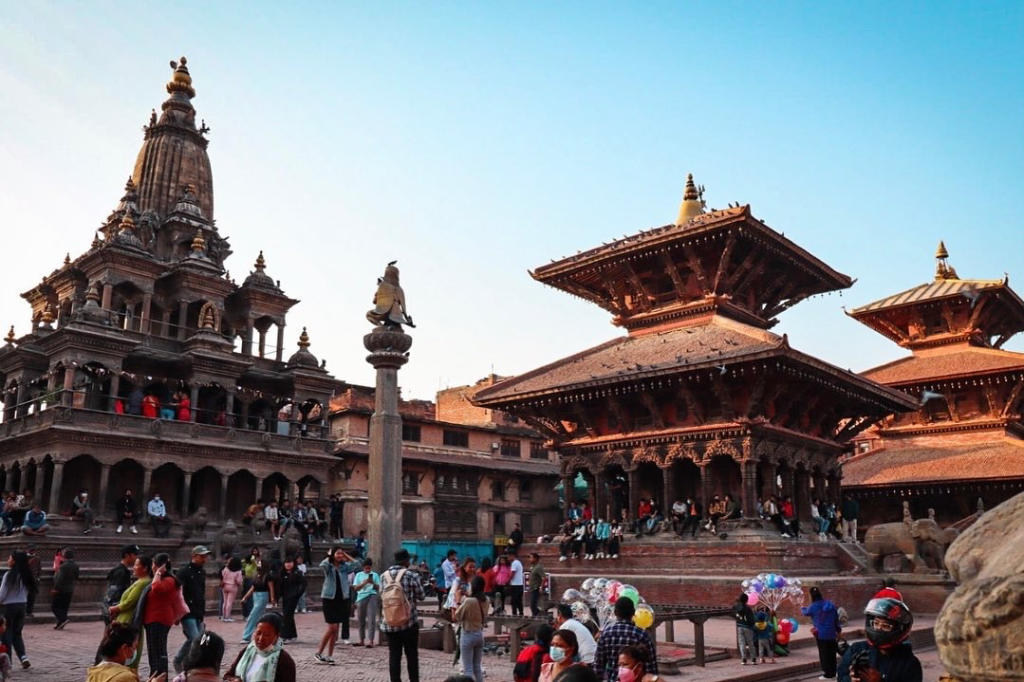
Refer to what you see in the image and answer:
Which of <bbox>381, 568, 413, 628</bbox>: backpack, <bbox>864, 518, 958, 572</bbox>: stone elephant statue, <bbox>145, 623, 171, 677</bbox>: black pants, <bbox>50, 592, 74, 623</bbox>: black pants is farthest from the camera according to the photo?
<bbox>864, 518, 958, 572</bbox>: stone elephant statue

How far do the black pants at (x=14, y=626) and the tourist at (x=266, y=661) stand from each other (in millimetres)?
8843

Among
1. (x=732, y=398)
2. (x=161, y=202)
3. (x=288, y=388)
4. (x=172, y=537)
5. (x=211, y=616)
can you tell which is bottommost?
(x=211, y=616)

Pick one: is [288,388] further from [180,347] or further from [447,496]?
[447,496]

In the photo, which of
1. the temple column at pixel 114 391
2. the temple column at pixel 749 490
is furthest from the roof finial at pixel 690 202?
the temple column at pixel 114 391

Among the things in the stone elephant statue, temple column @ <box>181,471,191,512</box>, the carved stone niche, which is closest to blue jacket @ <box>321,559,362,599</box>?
the carved stone niche

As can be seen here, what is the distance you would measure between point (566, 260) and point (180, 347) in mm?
18478

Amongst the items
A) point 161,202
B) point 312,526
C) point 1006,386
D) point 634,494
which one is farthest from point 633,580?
point 161,202

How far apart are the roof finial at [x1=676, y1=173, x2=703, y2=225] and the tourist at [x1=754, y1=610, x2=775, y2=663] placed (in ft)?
70.5

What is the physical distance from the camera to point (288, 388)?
142ft

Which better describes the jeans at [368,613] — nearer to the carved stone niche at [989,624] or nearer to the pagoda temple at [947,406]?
the carved stone niche at [989,624]

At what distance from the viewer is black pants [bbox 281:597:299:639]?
16.2 metres

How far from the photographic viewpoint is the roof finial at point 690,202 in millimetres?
35062

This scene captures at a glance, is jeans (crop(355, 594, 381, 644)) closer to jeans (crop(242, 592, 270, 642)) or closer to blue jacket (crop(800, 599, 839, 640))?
jeans (crop(242, 592, 270, 642))

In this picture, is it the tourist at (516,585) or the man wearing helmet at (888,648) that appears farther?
the tourist at (516,585)
